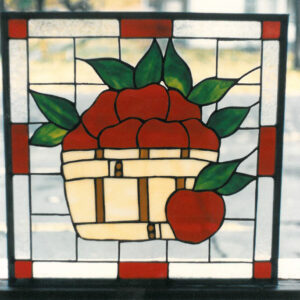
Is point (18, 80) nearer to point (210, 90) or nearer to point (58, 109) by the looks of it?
point (58, 109)

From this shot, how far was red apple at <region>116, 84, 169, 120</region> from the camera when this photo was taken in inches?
97.6

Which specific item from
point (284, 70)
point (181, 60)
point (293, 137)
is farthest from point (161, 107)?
point (293, 137)

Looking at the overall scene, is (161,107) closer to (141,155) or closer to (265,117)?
(141,155)

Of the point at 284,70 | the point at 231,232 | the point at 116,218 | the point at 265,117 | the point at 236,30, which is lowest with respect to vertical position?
the point at 231,232

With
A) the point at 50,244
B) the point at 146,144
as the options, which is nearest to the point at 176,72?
the point at 146,144

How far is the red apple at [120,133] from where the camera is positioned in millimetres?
2492

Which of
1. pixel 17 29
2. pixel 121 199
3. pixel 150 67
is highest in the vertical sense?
pixel 17 29

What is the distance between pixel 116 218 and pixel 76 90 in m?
0.56

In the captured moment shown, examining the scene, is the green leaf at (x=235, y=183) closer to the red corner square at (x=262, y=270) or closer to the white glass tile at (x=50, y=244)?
the red corner square at (x=262, y=270)

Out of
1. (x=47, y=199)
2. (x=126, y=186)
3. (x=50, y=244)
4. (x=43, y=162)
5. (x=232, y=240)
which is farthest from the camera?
(x=47, y=199)

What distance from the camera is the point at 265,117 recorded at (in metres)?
2.51

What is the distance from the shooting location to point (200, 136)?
249cm

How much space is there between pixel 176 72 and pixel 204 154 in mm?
357

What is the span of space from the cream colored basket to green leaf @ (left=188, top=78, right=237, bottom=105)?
214 millimetres
